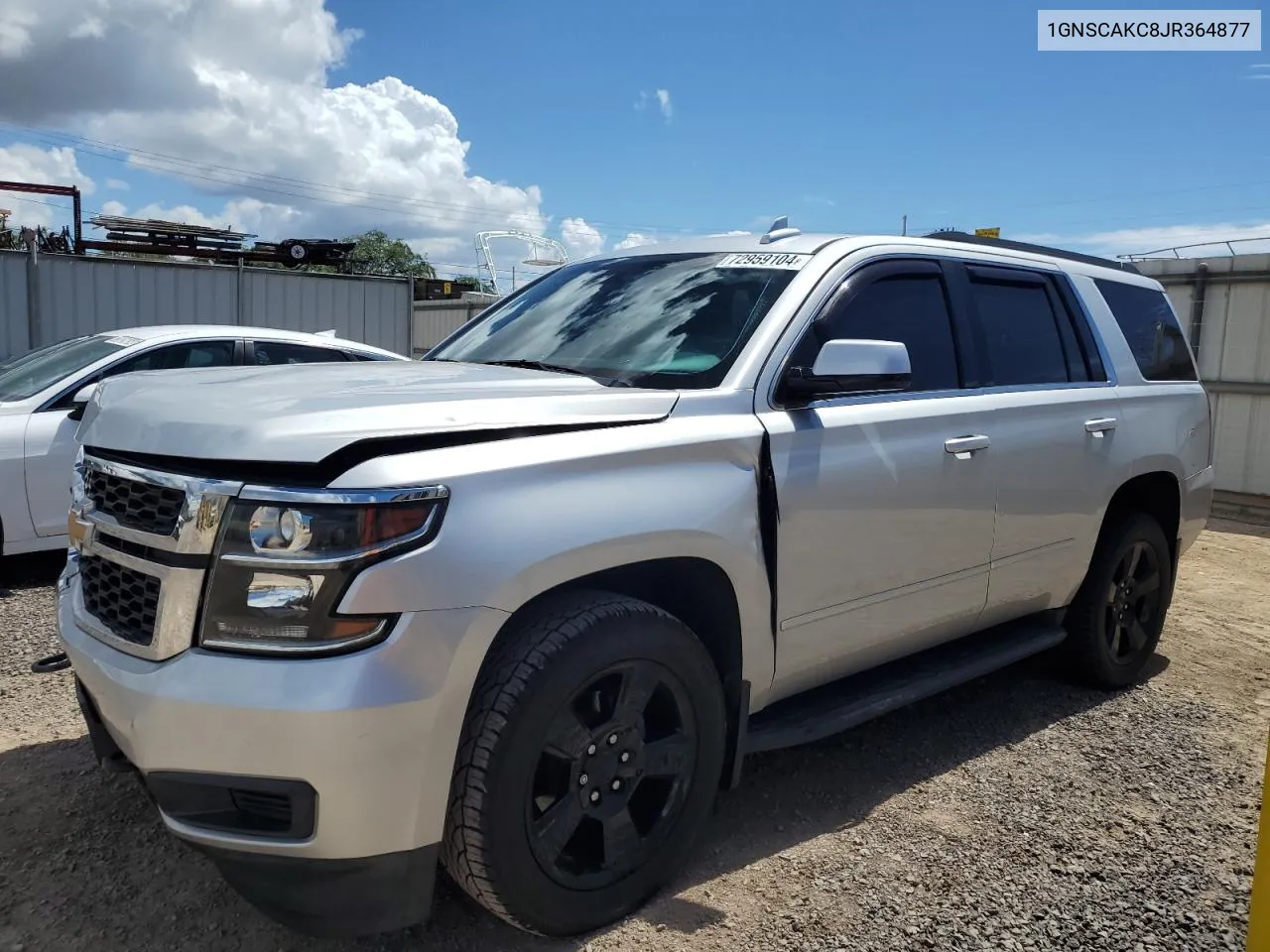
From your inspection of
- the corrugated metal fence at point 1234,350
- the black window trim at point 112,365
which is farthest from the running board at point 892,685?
the corrugated metal fence at point 1234,350

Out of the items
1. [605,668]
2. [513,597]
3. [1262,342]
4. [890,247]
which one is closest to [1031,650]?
[890,247]

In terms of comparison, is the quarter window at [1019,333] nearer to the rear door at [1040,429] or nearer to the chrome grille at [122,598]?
the rear door at [1040,429]

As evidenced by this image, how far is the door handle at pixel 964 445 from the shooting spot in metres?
3.44

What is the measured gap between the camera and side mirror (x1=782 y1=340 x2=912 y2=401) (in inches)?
113

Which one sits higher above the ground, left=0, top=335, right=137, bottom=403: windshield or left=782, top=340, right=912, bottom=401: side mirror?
left=782, top=340, right=912, bottom=401: side mirror

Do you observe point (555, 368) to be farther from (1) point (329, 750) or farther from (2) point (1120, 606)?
(2) point (1120, 606)

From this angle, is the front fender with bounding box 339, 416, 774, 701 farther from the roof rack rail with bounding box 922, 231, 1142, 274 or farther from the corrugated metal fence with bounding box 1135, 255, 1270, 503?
the corrugated metal fence with bounding box 1135, 255, 1270, 503

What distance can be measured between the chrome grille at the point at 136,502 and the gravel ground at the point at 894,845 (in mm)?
1095

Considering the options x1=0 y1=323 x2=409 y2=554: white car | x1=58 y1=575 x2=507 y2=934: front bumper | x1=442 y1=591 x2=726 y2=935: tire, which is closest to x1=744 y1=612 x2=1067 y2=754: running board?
x1=442 y1=591 x2=726 y2=935: tire

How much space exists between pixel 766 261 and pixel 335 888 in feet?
7.49

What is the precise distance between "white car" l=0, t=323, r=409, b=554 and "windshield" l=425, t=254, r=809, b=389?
165cm

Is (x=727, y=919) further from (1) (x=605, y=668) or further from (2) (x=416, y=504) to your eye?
(2) (x=416, y=504)

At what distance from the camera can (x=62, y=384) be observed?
5902mm

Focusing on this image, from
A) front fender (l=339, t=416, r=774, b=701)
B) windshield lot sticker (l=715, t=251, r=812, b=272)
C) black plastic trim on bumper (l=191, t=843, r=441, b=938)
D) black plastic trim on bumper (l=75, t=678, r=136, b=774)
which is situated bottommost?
black plastic trim on bumper (l=191, t=843, r=441, b=938)
